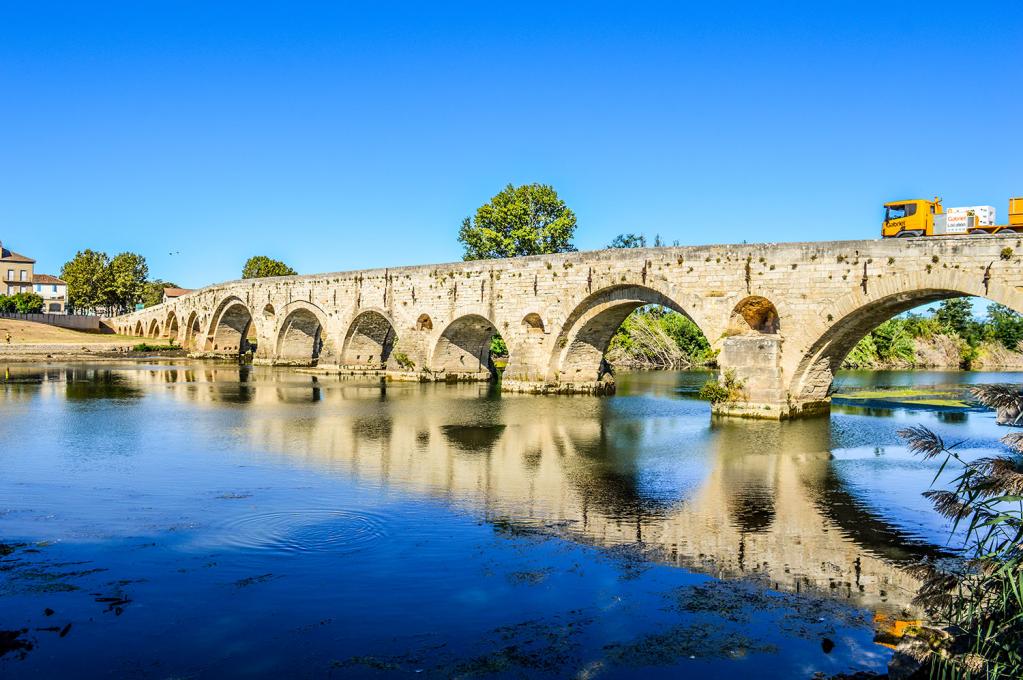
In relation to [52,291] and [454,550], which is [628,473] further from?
[52,291]

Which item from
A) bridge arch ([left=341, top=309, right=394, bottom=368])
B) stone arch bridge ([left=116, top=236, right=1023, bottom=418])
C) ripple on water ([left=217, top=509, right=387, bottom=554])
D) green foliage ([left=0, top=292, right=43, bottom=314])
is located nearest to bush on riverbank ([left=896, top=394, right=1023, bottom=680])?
ripple on water ([left=217, top=509, right=387, bottom=554])

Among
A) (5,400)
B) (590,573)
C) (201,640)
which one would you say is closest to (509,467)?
(590,573)

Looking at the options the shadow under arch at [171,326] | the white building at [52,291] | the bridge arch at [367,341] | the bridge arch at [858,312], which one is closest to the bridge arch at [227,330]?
the bridge arch at [367,341]

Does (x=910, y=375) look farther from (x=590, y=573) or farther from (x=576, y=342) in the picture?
(x=590, y=573)

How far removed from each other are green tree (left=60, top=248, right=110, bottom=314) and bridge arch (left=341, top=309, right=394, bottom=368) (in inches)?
2363

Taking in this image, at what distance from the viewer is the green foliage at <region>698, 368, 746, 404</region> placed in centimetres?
2345

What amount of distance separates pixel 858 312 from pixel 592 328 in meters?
10.9

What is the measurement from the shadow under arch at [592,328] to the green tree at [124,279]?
248 feet

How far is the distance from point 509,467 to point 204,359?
4891 cm

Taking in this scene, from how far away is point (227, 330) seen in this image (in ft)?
198

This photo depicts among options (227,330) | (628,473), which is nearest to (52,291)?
(227,330)

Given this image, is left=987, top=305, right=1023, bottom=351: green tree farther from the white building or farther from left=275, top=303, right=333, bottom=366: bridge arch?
the white building

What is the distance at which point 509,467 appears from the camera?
1573 centimetres

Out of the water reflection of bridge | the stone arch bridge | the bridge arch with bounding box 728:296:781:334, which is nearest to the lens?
the water reflection of bridge
